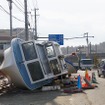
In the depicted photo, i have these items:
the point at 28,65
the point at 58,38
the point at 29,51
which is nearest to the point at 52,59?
the point at 29,51

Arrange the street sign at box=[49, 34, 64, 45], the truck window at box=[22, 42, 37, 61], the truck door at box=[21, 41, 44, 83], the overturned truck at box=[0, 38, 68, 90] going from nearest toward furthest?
the overturned truck at box=[0, 38, 68, 90]
the truck door at box=[21, 41, 44, 83]
the truck window at box=[22, 42, 37, 61]
the street sign at box=[49, 34, 64, 45]

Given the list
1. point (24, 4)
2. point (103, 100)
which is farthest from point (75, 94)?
point (24, 4)

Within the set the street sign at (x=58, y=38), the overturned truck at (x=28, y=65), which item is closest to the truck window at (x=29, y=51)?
the overturned truck at (x=28, y=65)

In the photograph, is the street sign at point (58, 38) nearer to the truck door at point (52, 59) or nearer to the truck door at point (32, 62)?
the truck door at point (52, 59)

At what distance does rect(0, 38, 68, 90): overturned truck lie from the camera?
1778 cm

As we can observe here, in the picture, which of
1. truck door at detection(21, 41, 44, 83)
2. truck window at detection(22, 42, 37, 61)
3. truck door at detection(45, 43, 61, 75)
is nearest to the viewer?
truck door at detection(21, 41, 44, 83)

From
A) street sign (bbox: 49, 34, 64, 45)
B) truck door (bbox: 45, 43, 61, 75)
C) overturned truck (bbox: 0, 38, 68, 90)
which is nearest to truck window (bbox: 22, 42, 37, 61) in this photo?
overturned truck (bbox: 0, 38, 68, 90)

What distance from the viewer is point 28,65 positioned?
714 inches

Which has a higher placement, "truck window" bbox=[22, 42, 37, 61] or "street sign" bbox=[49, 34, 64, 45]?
"truck window" bbox=[22, 42, 37, 61]

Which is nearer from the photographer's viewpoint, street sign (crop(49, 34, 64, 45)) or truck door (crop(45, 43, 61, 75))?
truck door (crop(45, 43, 61, 75))

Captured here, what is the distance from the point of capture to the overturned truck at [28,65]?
17781mm

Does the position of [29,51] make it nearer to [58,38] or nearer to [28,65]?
[28,65]

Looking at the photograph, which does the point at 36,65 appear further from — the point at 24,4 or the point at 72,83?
the point at 24,4

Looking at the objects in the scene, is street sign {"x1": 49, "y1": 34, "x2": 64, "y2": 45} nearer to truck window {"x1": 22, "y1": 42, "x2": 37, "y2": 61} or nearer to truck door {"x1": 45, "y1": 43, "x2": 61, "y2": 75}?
truck door {"x1": 45, "y1": 43, "x2": 61, "y2": 75}
